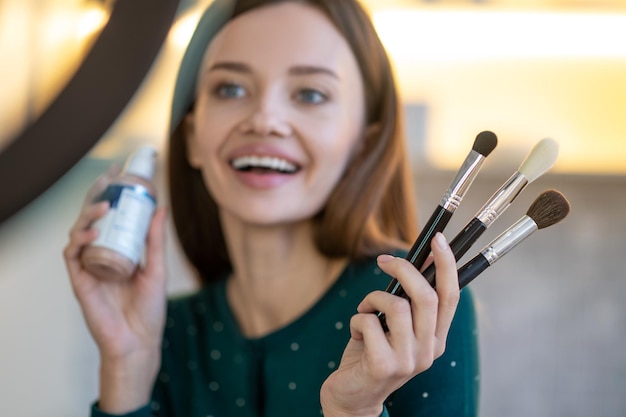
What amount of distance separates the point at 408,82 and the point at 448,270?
182 mm

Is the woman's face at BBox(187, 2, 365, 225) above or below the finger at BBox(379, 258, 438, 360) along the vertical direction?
above

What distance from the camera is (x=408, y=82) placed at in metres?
0.46

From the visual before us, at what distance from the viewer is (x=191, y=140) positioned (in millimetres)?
462

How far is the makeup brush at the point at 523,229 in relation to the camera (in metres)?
0.31

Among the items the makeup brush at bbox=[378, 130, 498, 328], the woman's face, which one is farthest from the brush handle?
the woman's face

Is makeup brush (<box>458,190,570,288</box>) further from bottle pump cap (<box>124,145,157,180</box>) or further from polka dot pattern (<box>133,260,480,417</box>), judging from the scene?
bottle pump cap (<box>124,145,157,180</box>)

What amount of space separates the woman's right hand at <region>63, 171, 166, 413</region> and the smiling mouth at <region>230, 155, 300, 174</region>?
7cm

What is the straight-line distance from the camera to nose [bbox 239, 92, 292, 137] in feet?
1.32

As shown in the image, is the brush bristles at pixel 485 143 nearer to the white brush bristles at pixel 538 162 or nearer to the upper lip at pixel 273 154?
the white brush bristles at pixel 538 162

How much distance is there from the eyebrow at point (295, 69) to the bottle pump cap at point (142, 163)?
69 millimetres

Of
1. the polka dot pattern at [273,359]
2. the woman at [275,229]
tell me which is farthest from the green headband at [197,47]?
the polka dot pattern at [273,359]

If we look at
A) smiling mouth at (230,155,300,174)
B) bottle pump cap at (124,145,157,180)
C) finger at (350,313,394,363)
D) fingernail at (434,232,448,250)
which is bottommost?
finger at (350,313,394,363)

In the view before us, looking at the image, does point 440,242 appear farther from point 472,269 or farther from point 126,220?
point 126,220

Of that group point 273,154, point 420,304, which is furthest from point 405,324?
point 273,154
